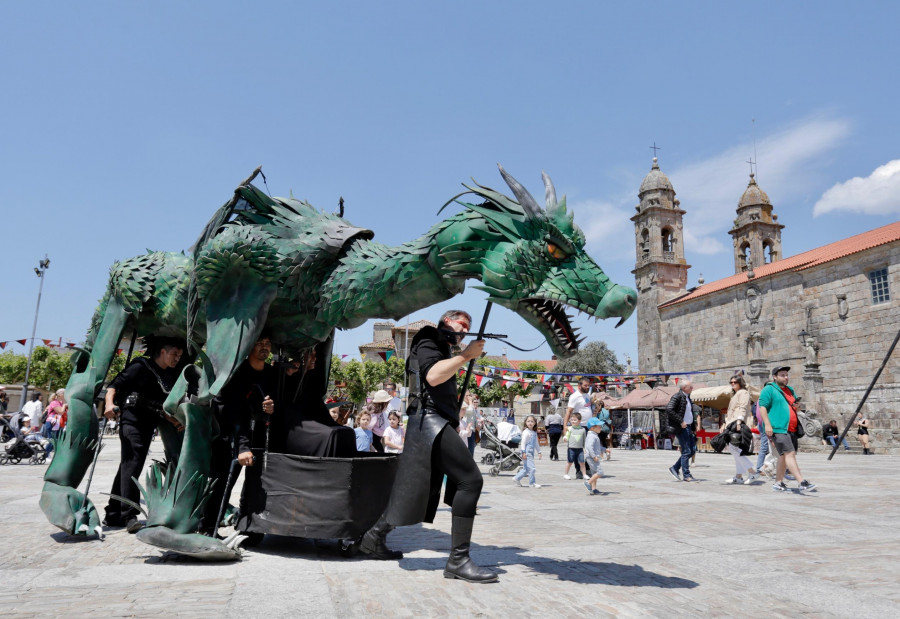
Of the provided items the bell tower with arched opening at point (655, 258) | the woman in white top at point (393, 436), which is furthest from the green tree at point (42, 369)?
the woman in white top at point (393, 436)

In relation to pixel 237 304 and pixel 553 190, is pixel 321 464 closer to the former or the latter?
pixel 237 304

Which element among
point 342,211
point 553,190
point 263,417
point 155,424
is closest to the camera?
point 553,190

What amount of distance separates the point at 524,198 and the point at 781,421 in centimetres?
694

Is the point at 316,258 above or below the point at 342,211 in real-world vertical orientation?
below

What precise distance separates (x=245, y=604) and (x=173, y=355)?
134 inches

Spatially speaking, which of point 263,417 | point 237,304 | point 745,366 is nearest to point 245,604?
point 263,417

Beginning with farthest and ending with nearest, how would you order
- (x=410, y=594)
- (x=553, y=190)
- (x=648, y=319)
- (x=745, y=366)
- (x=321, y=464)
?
(x=648, y=319), (x=745, y=366), (x=321, y=464), (x=553, y=190), (x=410, y=594)

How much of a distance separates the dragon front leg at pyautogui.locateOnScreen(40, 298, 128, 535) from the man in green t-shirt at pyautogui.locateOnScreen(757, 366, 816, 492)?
838cm

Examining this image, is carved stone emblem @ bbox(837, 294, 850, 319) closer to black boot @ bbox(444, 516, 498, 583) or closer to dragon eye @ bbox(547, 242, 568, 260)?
dragon eye @ bbox(547, 242, 568, 260)

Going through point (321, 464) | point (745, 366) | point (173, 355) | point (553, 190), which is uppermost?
point (745, 366)

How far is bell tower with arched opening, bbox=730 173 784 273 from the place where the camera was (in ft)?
144

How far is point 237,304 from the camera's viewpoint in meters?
4.69

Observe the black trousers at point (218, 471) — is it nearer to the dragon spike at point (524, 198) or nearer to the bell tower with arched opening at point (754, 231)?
the dragon spike at point (524, 198)

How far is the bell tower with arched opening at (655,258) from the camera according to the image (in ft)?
132
